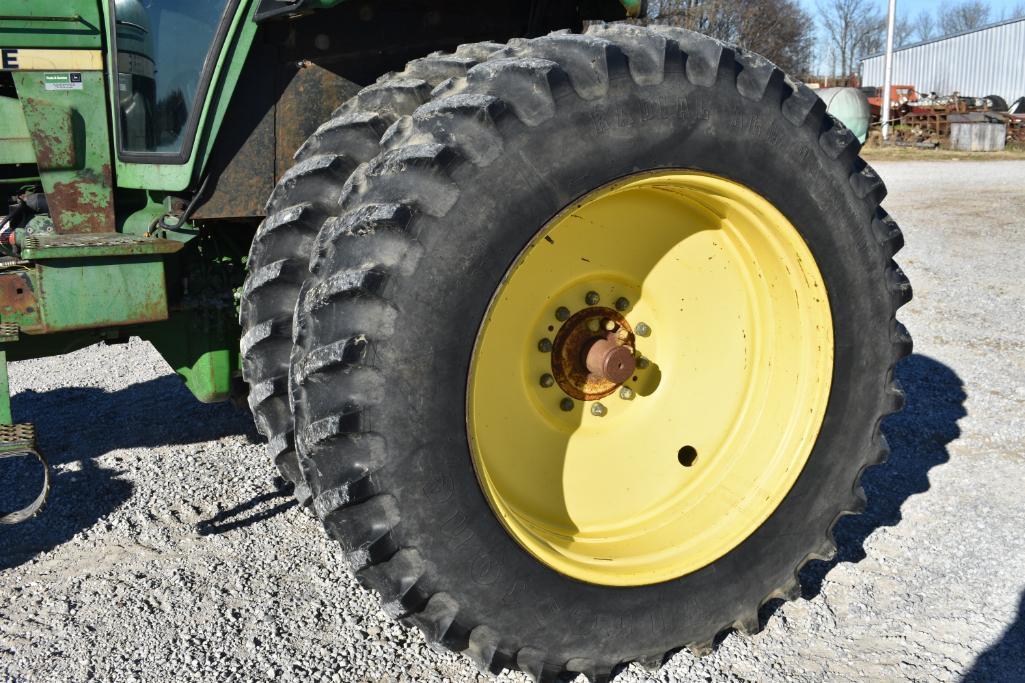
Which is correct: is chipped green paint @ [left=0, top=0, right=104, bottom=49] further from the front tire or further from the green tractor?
the front tire

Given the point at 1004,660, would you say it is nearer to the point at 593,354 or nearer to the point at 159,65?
the point at 593,354

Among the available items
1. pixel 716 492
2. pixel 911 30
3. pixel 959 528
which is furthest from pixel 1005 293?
pixel 911 30

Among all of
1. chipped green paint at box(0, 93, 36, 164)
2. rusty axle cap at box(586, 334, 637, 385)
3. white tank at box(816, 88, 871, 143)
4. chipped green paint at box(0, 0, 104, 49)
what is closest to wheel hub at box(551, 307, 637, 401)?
rusty axle cap at box(586, 334, 637, 385)

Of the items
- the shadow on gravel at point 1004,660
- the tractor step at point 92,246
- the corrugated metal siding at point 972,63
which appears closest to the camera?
the shadow on gravel at point 1004,660

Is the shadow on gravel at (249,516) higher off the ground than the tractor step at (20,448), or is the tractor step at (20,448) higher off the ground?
the tractor step at (20,448)

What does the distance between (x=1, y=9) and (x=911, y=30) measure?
73000 millimetres

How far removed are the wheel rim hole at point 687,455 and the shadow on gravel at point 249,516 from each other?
1616mm

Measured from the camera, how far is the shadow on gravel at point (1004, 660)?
2533mm

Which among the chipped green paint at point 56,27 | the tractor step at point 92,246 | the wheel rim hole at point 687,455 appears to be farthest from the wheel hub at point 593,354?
the chipped green paint at point 56,27

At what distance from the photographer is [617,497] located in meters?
2.77

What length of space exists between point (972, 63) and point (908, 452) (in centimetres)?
3970

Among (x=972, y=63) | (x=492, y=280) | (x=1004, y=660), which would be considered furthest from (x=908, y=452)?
(x=972, y=63)

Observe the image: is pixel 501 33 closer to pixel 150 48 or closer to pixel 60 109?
pixel 150 48

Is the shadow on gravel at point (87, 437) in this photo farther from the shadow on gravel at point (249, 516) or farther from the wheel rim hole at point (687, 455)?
the wheel rim hole at point (687, 455)
